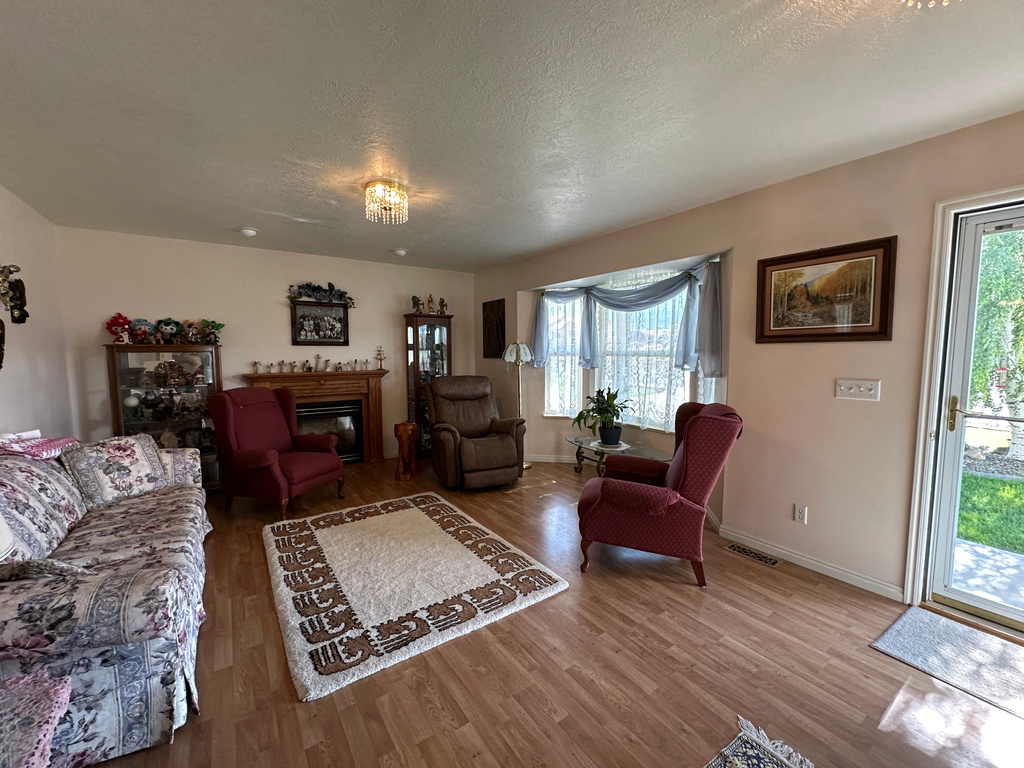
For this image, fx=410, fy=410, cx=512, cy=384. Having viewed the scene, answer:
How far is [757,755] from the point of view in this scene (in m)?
1.36

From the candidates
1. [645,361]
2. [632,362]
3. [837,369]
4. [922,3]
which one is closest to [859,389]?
[837,369]

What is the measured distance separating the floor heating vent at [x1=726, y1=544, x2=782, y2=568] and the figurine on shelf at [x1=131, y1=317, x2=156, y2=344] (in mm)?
5053

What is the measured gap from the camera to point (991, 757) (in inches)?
53.5

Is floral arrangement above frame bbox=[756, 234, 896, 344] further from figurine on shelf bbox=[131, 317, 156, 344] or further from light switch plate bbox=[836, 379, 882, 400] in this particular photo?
figurine on shelf bbox=[131, 317, 156, 344]

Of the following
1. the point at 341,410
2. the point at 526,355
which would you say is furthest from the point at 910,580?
the point at 341,410

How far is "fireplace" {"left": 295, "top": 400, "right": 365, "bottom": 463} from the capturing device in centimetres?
462

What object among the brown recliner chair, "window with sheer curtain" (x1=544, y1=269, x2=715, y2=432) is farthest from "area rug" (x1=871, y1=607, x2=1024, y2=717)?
the brown recliner chair

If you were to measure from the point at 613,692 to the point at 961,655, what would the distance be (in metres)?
1.59

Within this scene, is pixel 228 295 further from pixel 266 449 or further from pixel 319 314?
pixel 266 449

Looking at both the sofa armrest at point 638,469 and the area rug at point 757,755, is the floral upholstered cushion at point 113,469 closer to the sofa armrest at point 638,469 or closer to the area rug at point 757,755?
the sofa armrest at point 638,469

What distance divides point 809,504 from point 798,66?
229 cm

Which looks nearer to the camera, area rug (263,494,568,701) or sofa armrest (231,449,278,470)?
area rug (263,494,568,701)

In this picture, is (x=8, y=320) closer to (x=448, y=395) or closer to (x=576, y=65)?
(x=448, y=395)

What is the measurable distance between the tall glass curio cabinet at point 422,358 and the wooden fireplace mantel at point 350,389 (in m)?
0.37
